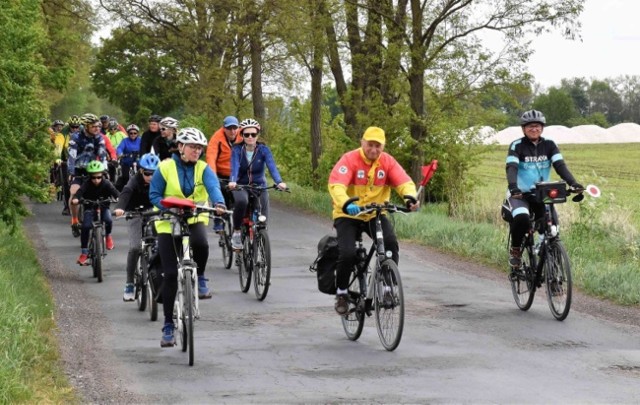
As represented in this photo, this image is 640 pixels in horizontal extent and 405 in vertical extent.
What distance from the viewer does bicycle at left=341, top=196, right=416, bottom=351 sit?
977 cm

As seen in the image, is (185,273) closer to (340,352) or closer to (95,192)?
(340,352)

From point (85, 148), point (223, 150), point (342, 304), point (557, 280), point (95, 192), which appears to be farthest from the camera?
point (85, 148)

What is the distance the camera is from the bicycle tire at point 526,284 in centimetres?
1216

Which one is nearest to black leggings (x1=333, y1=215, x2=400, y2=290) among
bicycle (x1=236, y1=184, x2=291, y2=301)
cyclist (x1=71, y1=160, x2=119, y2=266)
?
bicycle (x1=236, y1=184, x2=291, y2=301)

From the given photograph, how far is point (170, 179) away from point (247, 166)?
4.55 meters

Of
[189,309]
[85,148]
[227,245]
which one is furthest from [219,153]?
[189,309]

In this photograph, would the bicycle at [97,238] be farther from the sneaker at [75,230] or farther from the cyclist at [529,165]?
the cyclist at [529,165]

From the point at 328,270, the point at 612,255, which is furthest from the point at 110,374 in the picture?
the point at 612,255

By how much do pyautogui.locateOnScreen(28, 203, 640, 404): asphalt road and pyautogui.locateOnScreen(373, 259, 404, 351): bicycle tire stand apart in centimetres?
15

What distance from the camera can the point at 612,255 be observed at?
58.0ft

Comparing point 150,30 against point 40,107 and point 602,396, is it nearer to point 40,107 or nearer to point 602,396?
point 40,107

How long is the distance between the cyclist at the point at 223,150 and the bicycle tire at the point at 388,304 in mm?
6060

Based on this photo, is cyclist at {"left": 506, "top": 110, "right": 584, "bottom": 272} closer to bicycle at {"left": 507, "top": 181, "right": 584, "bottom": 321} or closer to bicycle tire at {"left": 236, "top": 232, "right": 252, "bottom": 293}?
bicycle at {"left": 507, "top": 181, "right": 584, "bottom": 321}

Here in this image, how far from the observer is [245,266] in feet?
45.9
